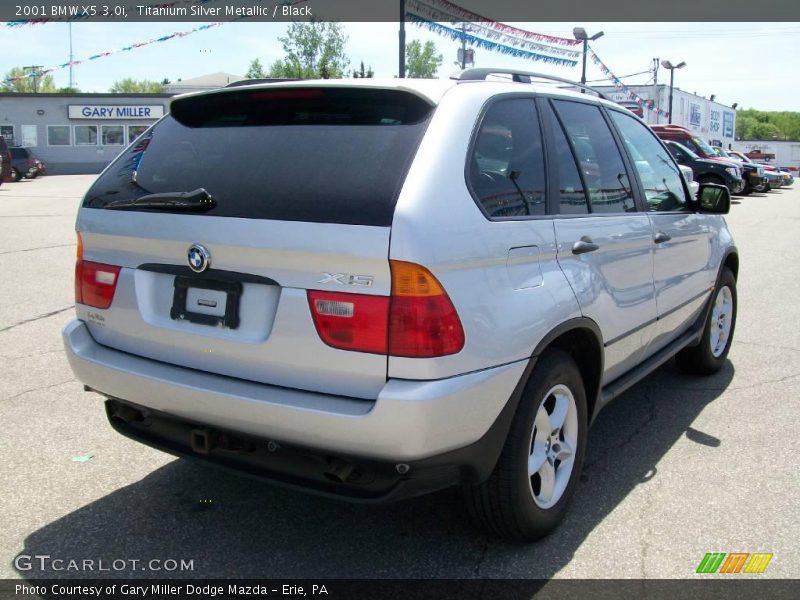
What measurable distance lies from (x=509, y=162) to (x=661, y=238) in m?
1.42

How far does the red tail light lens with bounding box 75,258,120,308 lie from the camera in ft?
9.94

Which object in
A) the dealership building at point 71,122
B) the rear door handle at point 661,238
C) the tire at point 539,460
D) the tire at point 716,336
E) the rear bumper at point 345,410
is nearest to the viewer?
the rear bumper at point 345,410

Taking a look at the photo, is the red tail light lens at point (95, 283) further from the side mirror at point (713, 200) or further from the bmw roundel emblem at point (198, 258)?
the side mirror at point (713, 200)

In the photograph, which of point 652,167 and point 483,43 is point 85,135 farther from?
point 652,167

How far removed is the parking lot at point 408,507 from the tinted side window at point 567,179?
4.47 ft

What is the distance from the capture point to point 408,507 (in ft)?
11.1

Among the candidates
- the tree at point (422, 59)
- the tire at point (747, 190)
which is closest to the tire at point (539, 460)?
the tire at point (747, 190)

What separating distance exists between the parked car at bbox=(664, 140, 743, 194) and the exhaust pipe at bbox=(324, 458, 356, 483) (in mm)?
22948

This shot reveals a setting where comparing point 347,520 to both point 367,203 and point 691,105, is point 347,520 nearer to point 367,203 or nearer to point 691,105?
point 367,203

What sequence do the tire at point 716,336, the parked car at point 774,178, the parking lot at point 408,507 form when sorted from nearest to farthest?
the parking lot at point 408,507 < the tire at point 716,336 < the parked car at point 774,178

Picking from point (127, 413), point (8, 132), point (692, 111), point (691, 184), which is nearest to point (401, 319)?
point (127, 413)

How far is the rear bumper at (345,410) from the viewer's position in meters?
2.39

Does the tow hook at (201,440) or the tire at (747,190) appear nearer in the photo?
the tow hook at (201,440)

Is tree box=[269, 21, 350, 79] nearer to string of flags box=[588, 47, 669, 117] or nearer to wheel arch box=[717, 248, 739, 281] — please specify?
string of flags box=[588, 47, 669, 117]
